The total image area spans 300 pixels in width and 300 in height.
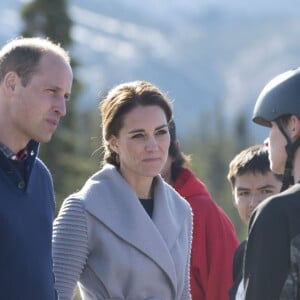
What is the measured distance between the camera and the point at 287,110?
5.20m

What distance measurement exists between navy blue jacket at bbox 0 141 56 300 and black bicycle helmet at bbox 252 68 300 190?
3.86ft

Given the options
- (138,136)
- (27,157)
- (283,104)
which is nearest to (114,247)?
(138,136)

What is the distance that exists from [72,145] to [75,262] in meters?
28.3

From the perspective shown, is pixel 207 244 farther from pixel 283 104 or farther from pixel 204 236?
pixel 283 104

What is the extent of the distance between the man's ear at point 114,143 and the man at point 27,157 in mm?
775

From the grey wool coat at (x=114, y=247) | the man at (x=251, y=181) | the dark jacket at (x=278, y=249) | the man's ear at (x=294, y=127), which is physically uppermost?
the man at (x=251, y=181)

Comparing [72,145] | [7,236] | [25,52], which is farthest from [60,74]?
[72,145]

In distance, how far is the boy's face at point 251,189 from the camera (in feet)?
24.7

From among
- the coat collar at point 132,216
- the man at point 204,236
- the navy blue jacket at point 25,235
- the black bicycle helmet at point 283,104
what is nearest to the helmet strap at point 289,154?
the black bicycle helmet at point 283,104

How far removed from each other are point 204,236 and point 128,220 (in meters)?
1.31

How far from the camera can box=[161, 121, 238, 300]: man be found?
7.16 m

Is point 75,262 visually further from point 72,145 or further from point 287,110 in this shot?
point 72,145

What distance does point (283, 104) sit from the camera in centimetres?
525

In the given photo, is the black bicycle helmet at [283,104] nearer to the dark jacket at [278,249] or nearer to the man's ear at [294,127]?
the man's ear at [294,127]
